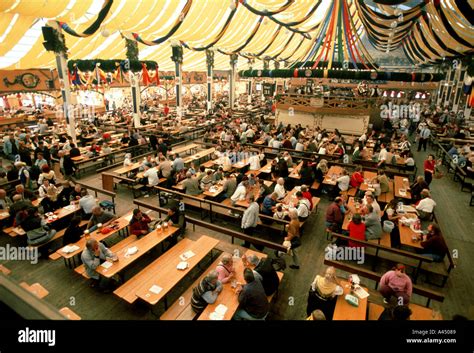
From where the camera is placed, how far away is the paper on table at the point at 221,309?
4.32m

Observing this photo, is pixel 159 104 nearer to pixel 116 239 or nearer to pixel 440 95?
pixel 116 239

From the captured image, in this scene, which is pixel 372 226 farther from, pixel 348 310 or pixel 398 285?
pixel 348 310

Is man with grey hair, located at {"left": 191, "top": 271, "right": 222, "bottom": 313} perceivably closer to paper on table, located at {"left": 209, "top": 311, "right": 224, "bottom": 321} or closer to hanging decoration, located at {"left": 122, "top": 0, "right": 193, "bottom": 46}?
paper on table, located at {"left": 209, "top": 311, "right": 224, "bottom": 321}

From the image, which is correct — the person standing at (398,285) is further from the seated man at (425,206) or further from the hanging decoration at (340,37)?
the hanging decoration at (340,37)

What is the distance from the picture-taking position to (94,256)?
17.6 ft

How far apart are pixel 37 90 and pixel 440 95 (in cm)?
3934

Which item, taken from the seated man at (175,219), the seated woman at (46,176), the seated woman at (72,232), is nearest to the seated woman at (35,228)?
the seated woman at (72,232)

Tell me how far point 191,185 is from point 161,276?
3959 mm

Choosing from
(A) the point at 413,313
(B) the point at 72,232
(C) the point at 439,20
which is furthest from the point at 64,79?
(C) the point at 439,20

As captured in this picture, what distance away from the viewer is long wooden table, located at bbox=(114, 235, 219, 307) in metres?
4.68

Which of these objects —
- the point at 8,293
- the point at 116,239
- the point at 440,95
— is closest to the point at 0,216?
the point at 116,239

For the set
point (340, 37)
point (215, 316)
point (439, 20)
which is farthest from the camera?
point (340, 37)

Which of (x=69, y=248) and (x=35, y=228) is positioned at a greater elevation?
(x=35, y=228)

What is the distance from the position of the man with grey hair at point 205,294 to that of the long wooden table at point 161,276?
562mm
